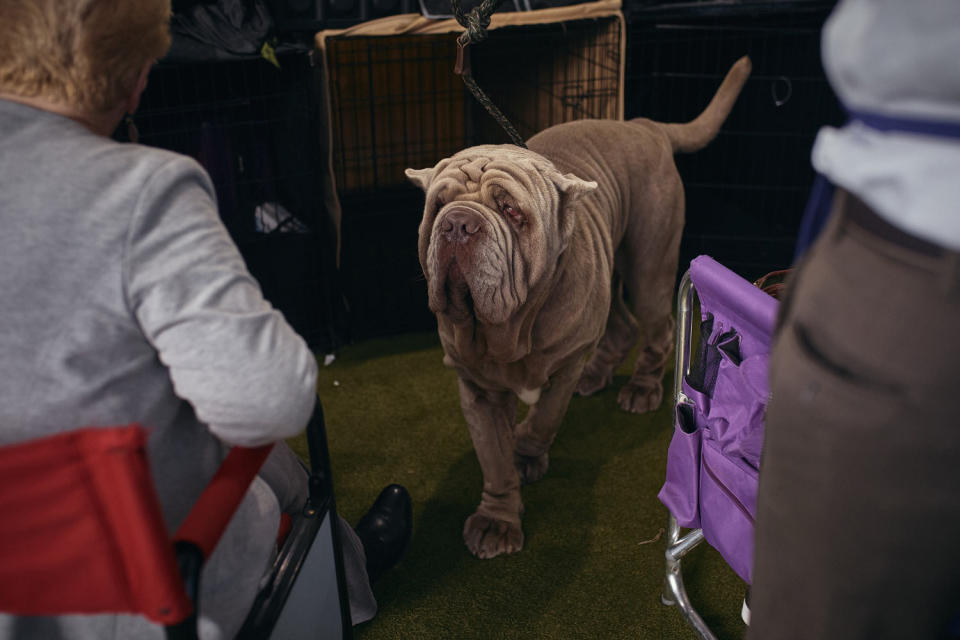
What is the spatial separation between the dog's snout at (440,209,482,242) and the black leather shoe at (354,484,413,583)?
0.71m

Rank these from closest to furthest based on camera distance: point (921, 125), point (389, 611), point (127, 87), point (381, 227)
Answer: point (921, 125), point (127, 87), point (389, 611), point (381, 227)

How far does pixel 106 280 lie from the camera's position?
843 mm

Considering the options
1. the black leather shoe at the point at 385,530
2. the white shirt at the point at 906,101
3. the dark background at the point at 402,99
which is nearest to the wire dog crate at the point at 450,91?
the dark background at the point at 402,99

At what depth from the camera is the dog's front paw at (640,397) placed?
8.25ft

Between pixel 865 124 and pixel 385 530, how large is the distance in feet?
4.75

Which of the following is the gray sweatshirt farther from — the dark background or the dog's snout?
the dark background

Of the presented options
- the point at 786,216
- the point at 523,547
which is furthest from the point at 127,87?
the point at 786,216

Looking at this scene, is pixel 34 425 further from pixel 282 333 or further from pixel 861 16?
pixel 861 16

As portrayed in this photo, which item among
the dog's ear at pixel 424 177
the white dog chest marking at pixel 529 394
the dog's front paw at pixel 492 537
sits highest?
the dog's ear at pixel 424 177

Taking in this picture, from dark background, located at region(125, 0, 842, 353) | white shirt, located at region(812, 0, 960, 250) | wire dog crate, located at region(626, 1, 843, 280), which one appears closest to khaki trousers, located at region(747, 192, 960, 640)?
white shirt, located at region(812, 0, 960, 250)

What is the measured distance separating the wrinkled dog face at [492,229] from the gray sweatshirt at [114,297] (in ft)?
2.29

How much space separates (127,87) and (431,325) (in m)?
2.18

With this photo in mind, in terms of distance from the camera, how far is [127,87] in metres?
0.97

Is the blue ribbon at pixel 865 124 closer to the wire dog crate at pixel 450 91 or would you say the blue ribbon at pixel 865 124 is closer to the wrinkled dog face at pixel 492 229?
the wrinkled dog face at pixel 492 229
